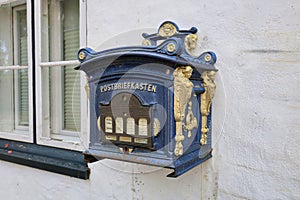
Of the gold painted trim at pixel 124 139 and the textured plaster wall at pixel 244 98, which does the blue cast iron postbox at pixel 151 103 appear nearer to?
the gold painted trim at pixel 124 139

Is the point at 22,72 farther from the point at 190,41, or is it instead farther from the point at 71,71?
the point at 190,41

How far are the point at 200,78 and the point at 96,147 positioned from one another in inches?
25.5

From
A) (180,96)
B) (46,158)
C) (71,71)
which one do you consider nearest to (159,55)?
(180,96)

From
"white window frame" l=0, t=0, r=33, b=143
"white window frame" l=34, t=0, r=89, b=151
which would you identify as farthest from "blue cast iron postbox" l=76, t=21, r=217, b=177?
"white window frame" l=0, t=0, r=33, b=143

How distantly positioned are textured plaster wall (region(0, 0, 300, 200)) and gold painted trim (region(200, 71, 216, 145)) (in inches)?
2.0

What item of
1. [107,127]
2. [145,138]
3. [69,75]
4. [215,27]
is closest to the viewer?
[145,138]

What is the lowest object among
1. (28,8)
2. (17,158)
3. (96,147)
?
(17,158)

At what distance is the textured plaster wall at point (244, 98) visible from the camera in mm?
1435

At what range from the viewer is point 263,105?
150cm

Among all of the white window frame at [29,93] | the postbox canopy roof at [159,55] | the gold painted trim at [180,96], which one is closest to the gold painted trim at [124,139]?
the gold painted trim at [180,96]

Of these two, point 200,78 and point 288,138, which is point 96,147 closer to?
point 200,78

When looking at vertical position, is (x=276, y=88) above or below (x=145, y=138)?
above

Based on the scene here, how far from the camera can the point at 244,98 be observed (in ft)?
5.11

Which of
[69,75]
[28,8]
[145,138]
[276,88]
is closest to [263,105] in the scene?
[276,88]
